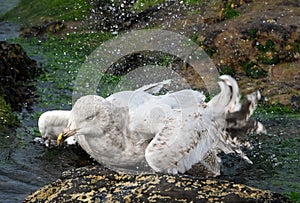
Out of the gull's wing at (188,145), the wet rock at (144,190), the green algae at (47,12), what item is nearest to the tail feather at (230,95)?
the gull's wing at (188,145)

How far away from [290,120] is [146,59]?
13.8ft

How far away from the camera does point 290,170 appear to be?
29.3ft

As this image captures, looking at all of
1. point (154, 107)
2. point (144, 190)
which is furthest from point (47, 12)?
point (144, 190)

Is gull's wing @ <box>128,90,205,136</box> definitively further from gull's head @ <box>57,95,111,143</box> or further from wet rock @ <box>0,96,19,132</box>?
wet rock @ <box>0,96,19,132</box>

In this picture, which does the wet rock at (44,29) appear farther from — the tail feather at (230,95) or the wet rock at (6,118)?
the tail feather at (230,95)

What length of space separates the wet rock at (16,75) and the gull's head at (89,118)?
4.07 meters

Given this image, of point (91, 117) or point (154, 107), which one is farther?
point (154, 107)

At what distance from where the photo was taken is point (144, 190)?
6211 millimetres

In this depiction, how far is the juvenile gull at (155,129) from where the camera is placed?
7.85 m

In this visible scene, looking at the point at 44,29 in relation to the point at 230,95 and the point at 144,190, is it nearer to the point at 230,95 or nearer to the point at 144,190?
the point at 230,95

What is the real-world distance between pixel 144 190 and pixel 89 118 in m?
1.91

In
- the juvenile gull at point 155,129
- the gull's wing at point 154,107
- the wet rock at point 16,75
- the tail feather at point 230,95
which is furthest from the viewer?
the wet rock at point 16,75

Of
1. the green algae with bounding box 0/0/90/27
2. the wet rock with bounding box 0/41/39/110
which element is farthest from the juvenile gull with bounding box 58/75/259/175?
the green algae with bounding box 0/0/90/27

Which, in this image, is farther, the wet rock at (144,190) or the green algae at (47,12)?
the green algae at (47,12)
